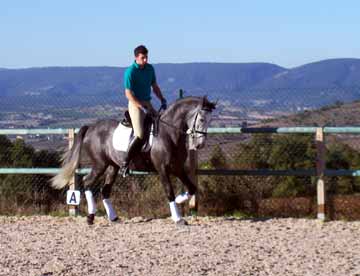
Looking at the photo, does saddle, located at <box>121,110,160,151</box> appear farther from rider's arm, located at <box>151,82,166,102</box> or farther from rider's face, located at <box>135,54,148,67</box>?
rider's face, located at <box>135,54,148,67</box>

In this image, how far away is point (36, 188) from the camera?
1583 centimetres

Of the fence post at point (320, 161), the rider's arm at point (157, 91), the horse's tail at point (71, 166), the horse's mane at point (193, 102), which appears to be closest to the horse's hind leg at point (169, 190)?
the horse's mane at point (193, 102)

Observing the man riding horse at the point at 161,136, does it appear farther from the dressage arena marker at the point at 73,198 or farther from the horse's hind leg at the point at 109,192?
the dressage arena marker at the point at 73,198

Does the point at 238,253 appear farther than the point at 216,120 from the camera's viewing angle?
No

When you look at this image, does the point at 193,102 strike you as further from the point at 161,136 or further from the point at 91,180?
the point at 91,180

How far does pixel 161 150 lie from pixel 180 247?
2407 millimetres

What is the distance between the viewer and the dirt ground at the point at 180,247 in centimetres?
915

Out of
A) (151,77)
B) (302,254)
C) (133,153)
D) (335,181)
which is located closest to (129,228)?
(133,153)

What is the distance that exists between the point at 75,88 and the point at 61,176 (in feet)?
52.4

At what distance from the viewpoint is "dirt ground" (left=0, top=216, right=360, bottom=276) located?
30.0 feet

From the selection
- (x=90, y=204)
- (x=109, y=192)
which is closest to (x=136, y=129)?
(x=109, y=192)

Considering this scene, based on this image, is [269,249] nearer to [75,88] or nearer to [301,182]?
[301,182]

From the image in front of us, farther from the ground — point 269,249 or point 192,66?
point 192,66

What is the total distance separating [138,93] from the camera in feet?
41.5
